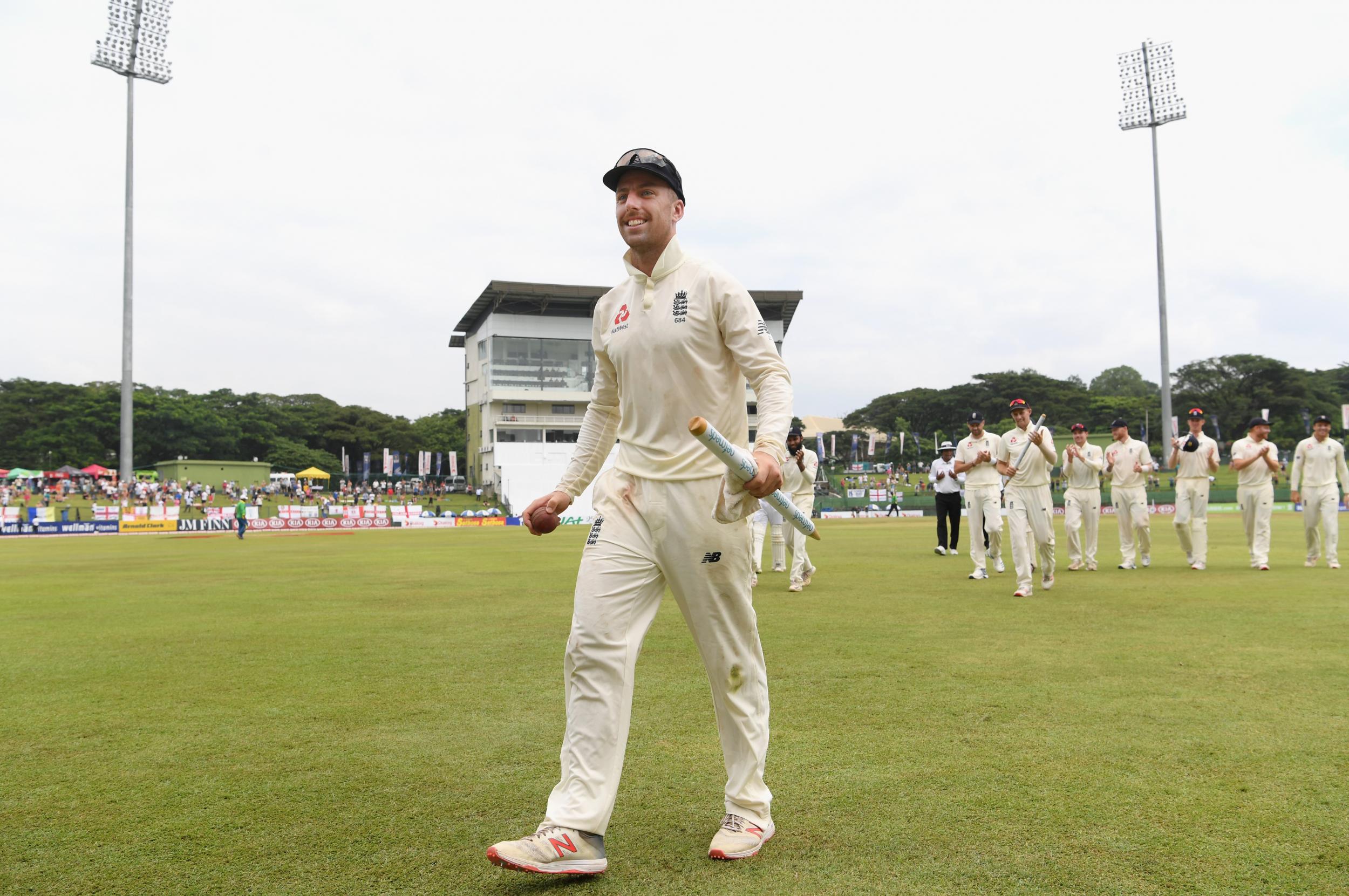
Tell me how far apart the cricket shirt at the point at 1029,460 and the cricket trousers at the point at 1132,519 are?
2889 mm

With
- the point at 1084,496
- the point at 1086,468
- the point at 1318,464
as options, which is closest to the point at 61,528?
the point at 1084,496

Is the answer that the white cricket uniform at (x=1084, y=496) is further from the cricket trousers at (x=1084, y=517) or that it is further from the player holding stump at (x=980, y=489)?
the player holding stump at (x=980, y=489)

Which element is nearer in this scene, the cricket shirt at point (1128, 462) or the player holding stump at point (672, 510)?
the player holding stump at point (672, 510)

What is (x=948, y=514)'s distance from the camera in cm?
1894

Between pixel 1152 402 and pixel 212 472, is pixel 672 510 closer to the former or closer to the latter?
pixel 212 472

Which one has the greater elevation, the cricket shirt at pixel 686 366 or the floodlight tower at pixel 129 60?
the floodlight tower at pixel 129 60

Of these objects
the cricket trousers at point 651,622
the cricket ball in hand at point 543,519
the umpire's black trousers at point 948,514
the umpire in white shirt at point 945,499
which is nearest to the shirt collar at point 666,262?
the cricket trousers at point 651,622

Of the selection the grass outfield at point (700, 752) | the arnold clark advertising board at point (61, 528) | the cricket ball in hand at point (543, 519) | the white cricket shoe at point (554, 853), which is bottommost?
the arnold clark advertising board at point (61, 528)

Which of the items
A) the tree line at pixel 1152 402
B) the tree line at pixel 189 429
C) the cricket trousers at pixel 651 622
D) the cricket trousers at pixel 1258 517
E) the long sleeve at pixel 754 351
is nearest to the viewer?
the cricket trousers at pixel 651 622

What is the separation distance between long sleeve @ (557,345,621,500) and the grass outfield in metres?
1.36

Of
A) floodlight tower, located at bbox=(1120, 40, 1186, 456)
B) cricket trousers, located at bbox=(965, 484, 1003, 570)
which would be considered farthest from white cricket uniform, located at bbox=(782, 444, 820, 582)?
floodlight tower, located at bbox=(1120, 40, 1186, 456)

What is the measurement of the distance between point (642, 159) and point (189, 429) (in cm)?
8135

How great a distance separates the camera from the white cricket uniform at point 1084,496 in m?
14.4

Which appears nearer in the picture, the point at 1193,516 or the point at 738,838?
the point at 738,838
